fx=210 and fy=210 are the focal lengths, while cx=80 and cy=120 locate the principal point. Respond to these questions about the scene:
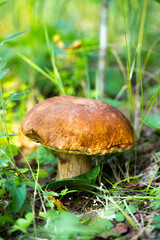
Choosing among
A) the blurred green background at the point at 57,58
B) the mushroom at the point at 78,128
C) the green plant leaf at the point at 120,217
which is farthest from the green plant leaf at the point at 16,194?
the blurred green background at the point at 57,58

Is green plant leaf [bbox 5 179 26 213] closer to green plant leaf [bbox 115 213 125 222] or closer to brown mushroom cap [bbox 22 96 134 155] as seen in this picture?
brown mushroom cap [bbox 22 96 134 155]

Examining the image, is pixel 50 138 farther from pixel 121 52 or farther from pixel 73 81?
pixel 121 52

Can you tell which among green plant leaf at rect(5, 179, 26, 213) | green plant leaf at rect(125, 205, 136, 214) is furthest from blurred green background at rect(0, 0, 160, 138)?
green plant leaf at rect(125, 205, 136, 214)

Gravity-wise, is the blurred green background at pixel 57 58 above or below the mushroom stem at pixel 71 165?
above

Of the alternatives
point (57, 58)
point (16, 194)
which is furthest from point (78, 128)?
point (57, 58)

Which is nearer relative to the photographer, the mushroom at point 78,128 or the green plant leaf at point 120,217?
the green plant leaf at point 120,217

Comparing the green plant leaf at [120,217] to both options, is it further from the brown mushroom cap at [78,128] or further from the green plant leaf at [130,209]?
the brown mushroom cap at [78,128]

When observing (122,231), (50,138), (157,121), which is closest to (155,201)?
(122,231)
